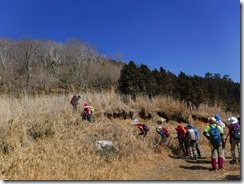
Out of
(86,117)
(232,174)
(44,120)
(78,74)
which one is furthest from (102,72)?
(232,174)

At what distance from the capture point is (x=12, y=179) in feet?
21.6

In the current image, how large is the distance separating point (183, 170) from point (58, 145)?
3.42 metres

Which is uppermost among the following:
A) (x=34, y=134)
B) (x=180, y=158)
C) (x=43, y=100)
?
(x=43, y=100)

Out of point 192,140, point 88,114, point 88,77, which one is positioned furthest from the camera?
point 88,77

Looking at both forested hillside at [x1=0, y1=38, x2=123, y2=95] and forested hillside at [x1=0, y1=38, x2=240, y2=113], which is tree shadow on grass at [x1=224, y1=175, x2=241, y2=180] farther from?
forested hillside at [x1=0, y1=38, x2=123, y2=95]

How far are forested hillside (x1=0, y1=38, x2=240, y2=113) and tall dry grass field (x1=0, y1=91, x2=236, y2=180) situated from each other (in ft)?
10.7

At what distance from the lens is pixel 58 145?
880cm

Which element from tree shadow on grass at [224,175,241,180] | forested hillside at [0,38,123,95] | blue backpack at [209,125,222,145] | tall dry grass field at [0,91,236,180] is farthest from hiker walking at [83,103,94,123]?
forested hillside at [0,38,123,95]

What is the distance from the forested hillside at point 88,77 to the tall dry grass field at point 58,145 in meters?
3.26

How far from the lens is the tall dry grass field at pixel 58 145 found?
706 centimetres

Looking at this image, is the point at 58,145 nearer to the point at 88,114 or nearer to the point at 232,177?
the point at 232,177

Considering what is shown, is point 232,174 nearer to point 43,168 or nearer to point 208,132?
point 208,132

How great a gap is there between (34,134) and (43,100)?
14.0 feet

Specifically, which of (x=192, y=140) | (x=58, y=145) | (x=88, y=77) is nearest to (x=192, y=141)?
(x=192, y=140)
